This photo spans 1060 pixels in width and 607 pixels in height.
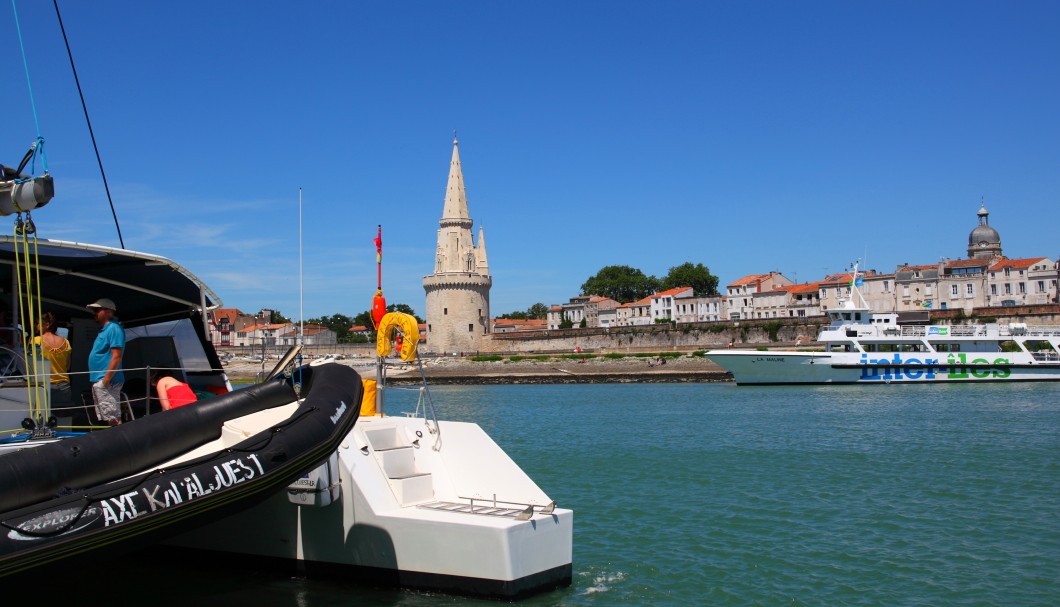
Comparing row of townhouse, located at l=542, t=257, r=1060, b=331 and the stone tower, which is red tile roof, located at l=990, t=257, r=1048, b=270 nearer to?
row of townhouse, located at l=542, t=257, r=1060, b=331

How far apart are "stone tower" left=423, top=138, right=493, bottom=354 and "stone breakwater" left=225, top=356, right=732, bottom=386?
5.53 meters

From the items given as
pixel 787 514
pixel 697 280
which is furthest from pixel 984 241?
pixel 787 514

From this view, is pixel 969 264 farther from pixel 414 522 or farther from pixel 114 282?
pixel 414 522

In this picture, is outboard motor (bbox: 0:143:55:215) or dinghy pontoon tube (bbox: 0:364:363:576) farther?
outboard motor (bbox: 0:143:55:215)

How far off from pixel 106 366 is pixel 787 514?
28.9 feet

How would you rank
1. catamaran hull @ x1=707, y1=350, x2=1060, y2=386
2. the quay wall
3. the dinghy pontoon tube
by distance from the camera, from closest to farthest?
the dinghy pontoon tube < catamaran hull @ x1=707, y1=350, x2=1060, y2=386 < the quay wall

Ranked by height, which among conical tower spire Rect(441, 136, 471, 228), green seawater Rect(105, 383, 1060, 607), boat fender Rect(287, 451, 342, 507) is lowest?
green seawater Rect(105, 383, 1060, 607)

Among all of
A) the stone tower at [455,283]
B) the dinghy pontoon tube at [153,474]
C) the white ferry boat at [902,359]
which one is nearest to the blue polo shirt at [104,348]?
the dinghy pontoon tube at [153,474]

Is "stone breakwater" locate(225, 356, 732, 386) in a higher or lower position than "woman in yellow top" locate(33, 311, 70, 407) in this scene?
lower

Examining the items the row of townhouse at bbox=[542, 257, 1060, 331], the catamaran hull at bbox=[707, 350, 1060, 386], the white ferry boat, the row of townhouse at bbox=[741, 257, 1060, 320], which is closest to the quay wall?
the row of townhouse at bbox=[542, 257, 1060, 331]

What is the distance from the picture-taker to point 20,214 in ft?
27.0

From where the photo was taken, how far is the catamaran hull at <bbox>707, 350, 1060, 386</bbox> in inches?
1836

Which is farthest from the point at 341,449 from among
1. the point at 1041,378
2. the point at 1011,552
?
the point at 1041,378

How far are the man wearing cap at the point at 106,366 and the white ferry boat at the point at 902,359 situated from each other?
41.6 metres
